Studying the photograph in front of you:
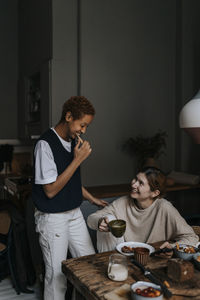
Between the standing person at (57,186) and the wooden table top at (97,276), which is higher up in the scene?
the standing person at (57,186)

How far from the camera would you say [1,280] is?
8.59 ft

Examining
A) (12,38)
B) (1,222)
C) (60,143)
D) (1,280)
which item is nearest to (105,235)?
(60,143)

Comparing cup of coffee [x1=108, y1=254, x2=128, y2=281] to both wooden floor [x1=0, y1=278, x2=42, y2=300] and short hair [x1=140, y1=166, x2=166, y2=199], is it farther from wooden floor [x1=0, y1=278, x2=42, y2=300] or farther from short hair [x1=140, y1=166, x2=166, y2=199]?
wooden floor [x1=0, y1=278, x2=42, y2=300]

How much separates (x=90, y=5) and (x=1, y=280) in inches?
115

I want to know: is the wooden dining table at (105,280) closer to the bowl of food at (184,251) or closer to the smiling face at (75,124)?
the bowl of food at (184,251)

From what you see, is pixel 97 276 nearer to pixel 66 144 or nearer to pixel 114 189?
pixel 66 144

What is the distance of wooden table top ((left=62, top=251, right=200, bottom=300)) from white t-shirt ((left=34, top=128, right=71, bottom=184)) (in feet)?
1.49

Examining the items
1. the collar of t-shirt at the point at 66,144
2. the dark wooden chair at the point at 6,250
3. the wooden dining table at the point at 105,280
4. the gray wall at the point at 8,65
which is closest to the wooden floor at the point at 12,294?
the dark wooden chair at the point at 6,250

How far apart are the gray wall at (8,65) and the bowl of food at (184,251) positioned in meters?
3.85

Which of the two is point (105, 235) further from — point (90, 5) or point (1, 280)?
point (90, 5)

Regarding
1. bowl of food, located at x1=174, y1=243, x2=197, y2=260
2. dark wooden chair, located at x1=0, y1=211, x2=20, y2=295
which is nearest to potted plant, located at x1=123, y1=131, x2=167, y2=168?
dark wooden chair, located at x1=0, y1=211, x2=20, y2=295

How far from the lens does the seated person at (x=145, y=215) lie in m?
1.75

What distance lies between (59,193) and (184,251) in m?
0.73

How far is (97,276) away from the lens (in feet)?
4.12
